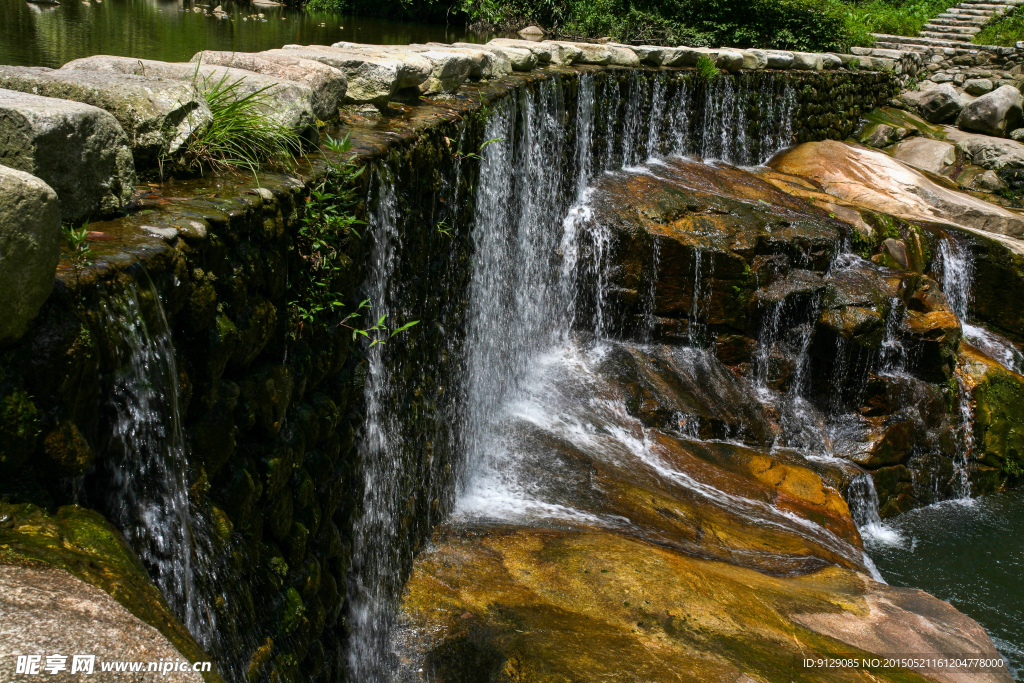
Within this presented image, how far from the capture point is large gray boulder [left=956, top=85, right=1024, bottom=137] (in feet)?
46.6

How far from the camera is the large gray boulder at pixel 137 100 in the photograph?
8.41ft

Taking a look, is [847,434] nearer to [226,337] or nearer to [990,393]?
[990,393]

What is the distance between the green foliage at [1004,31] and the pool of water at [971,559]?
11964 millimetres

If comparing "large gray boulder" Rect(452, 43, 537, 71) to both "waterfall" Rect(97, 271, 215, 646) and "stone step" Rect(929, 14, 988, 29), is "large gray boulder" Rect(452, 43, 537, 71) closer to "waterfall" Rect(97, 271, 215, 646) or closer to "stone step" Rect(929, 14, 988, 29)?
"waterfall" Rect(97, 271, 215, 646)

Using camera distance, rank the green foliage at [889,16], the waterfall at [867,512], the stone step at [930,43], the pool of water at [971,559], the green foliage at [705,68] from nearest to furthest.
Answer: the pool of water at [971,559] → the waterfall at [867,512] → the green foliage at [705,68] → the stone step at [930,43] → the green foliage at [889,16]

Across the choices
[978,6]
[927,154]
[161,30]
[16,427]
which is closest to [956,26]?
[978,6]

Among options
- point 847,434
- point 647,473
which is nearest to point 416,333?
point 647,473

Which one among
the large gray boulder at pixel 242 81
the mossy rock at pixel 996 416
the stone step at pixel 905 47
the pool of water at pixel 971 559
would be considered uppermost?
the stone step at pixel 905 47

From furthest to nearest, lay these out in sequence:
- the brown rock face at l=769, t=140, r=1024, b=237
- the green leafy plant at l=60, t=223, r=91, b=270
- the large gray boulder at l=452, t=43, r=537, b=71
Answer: the brown rock face at l=769, t=140, r=1024, b=237 < the large gray boulder at l=452, t=43, r=537, b=71 < the green leafy plant at l=60, t=223, r=91, b=270

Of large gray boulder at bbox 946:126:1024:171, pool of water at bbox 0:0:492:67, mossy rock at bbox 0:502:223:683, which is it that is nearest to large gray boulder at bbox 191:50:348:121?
mossy rock at bbox 0:502:223:683

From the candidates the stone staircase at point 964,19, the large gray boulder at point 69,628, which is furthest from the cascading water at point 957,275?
the stone staircase at point 964,19

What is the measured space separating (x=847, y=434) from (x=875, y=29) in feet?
43.8

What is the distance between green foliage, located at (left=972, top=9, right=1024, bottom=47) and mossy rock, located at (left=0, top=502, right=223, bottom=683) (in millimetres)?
18952

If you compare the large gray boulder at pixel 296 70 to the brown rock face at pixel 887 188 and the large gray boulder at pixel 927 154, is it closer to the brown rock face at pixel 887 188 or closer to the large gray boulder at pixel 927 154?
the brown rock face at pixel 887 188
